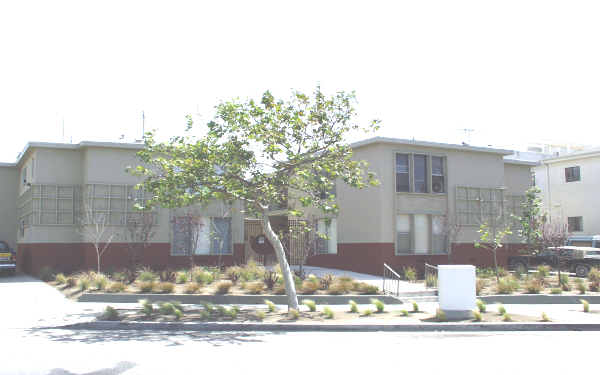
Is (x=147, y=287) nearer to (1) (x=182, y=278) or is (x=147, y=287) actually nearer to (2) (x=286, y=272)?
(1) (x=182, y=278)

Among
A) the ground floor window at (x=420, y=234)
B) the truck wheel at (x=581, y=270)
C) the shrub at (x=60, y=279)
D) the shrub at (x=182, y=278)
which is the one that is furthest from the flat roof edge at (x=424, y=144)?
the shrub at (x=60, y=279)

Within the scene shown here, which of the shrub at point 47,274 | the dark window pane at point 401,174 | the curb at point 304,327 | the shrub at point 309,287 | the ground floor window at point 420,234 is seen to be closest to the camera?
the curb at point 304,327

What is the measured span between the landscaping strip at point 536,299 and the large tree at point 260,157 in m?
6.34

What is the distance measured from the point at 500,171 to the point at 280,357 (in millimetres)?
21138

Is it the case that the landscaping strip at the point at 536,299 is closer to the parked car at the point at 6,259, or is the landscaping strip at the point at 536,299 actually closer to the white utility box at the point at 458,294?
the white utility box at the point at 458,294

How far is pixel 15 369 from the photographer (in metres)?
8.33

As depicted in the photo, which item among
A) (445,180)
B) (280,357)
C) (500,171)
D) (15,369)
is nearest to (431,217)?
(445,180)

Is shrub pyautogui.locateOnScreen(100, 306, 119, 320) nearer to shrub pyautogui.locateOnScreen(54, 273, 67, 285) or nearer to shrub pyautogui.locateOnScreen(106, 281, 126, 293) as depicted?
shrub pyautogui.locateOnScreen(106, 281, 126, 293)

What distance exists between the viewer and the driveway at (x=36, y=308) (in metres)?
13.2

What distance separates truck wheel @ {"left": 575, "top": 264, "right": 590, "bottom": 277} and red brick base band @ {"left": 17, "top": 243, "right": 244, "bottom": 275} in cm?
1504

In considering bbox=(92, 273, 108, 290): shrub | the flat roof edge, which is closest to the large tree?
bbox=(92, 273, 108, 290): shrub

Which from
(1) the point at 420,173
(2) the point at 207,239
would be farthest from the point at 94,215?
(1) the point at 420,173

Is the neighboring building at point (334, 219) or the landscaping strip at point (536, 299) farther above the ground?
the neighboring building at point (334, 219)

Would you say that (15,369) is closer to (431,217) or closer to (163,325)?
(163,325)
